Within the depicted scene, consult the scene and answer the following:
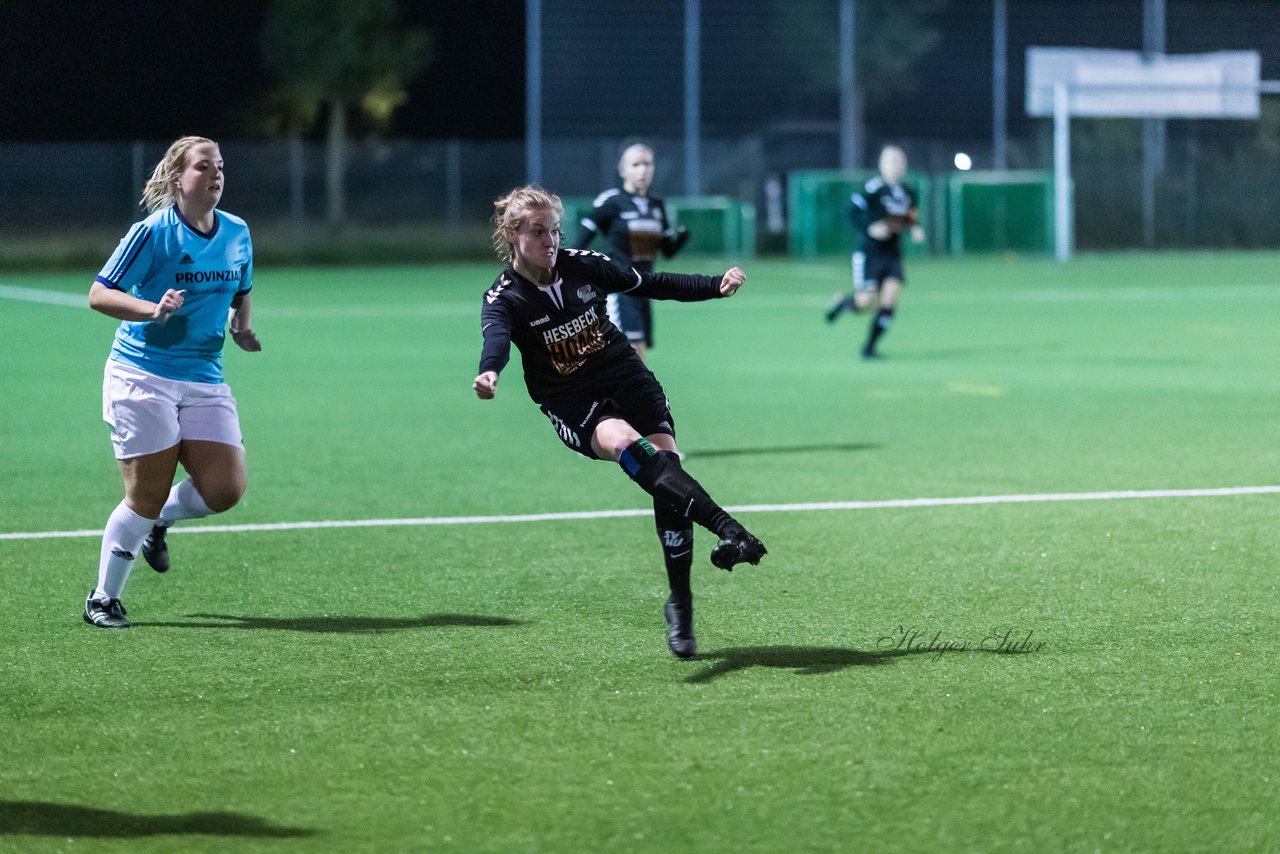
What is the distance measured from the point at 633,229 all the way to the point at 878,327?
7.05 meters

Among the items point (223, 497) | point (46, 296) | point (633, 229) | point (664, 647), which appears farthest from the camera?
point (46, 296)

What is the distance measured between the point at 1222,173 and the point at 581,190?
1496 centimetres

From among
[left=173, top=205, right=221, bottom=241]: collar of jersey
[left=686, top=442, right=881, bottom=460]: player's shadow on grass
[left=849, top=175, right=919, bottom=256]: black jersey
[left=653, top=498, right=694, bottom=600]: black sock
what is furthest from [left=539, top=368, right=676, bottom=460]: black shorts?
[left=849, top=175, right=919, bottom=256]: black jersey

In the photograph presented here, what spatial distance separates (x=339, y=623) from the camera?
717 centimetres

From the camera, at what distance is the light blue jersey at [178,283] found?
6.97m

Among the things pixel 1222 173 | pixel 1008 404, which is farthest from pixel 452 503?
pixel 1222 173

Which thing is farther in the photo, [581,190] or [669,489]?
[581,190]

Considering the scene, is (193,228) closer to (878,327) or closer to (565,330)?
(565,330)

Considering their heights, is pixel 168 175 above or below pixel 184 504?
above

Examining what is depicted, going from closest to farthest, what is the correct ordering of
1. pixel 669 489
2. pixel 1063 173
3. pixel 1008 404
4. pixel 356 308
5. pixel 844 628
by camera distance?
pixel 669 489 → pixel 844 628 → pixel 1008 404 → pixel 356 308 → pixel 1063 173

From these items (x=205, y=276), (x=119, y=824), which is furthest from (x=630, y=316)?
(x=119, y=824)

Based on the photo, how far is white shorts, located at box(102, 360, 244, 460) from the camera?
277 inches

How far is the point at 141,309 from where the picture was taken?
673 centimetres

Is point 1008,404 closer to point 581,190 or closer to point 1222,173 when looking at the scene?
point 581,190
